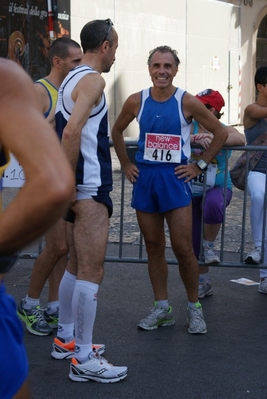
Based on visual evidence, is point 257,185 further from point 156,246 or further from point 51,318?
point 51,318

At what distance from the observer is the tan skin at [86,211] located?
4.27 metres

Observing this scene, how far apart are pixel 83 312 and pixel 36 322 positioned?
3.29ft

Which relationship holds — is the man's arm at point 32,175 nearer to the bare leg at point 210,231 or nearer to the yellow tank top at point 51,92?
the yellow tank top at point 51,92

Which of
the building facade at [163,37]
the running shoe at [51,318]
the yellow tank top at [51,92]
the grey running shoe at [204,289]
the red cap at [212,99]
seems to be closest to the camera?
the yellow tank top at [51,92]

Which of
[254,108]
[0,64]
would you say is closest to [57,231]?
[254,108]

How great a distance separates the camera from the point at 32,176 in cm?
174

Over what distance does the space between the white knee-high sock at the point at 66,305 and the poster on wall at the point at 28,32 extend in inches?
422

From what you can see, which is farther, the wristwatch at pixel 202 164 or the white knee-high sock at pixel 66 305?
the wristwatch at pixel 202 164

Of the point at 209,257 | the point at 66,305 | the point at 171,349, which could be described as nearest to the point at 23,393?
the point at 66,305

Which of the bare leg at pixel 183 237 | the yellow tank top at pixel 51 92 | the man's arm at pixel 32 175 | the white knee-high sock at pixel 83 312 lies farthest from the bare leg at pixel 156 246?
the man's arm at pixel 32 175

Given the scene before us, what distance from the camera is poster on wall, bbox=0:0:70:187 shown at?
15.2 m

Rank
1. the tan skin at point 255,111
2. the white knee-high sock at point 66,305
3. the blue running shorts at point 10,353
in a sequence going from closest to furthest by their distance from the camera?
1. the blue running shorts at point 10,353
2. the white knee-high sock at point 66,305
3. the tan skin at point 255,111

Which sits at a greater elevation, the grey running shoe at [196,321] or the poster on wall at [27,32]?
the poster on wall at [27,32]

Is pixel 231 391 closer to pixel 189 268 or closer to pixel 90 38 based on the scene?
pixel 189 268
